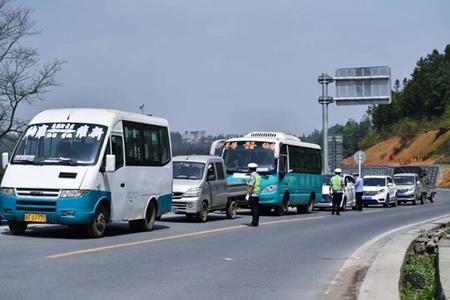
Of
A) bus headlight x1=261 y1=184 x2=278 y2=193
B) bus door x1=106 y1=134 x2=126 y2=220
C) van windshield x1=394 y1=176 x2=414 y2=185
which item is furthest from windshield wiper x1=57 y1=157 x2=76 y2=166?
van windshield x1=394 y1=176 x2=414 y2=185

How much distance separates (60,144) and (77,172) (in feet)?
3.00

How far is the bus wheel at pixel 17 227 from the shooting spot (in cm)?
1739

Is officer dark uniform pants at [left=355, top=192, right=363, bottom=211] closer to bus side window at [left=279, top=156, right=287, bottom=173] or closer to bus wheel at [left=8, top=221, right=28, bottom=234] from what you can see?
bus side window at [left=279, top=156, right=287, bottom=173]

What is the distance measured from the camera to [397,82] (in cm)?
16375

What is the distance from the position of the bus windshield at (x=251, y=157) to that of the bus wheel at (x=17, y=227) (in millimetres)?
12482

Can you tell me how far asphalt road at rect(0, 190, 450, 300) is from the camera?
34.6ft

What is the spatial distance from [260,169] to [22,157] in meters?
13.2

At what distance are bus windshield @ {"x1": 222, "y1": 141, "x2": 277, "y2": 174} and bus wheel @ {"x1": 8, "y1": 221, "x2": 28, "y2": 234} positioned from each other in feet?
41.0

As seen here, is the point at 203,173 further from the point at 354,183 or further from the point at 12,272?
the point at 354,183

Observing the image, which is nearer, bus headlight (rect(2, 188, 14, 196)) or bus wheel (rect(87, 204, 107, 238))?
bus headlight (rect(2, 188, 14, 196))

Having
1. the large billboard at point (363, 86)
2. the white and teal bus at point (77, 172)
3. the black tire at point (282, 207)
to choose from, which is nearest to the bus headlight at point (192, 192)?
the white and teal bus at point (77, 172)

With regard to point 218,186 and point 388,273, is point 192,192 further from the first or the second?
point 388,273

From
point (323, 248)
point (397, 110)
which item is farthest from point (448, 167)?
point (323, 248)

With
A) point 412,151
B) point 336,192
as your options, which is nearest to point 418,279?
point 336,192
